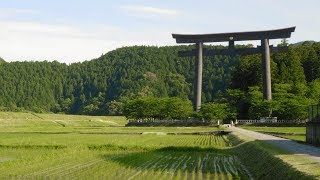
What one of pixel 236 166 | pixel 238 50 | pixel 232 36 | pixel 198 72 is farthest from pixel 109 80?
pixel 236 166

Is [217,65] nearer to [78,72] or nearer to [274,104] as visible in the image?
[78,72]

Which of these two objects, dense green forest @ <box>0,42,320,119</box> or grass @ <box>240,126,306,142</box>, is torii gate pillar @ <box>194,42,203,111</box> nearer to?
grass @ <box>240,126,306,142</box>

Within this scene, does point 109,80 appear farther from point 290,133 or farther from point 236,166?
point 236,166

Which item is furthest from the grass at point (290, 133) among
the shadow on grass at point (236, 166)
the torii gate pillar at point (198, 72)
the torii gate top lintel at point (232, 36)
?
the torii gate top lintel at point (232, 36)

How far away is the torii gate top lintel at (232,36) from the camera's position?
201 feet

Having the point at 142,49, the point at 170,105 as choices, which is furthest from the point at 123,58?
the point at 170,105

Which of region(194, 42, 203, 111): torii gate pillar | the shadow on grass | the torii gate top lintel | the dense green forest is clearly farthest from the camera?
the dense green forest

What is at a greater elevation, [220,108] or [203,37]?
[203,37]

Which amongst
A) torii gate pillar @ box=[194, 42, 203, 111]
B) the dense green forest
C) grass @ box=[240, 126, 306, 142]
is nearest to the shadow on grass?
grass @ box=[240, 126, 306, 142]

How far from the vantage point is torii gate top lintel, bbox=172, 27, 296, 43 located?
61.2 m

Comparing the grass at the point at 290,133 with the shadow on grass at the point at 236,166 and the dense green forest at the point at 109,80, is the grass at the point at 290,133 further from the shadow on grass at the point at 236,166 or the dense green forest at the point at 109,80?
the dense green forest at the point at 109,80

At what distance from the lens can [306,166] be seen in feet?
42.8

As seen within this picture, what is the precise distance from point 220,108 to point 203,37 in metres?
11.7

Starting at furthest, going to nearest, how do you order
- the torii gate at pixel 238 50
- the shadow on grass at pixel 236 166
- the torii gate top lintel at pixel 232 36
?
1. the torii gate at pixel 238 50
2. the torii gate top lintel at pixel 232 36
3. the shadow on grass at pixel 236 166
